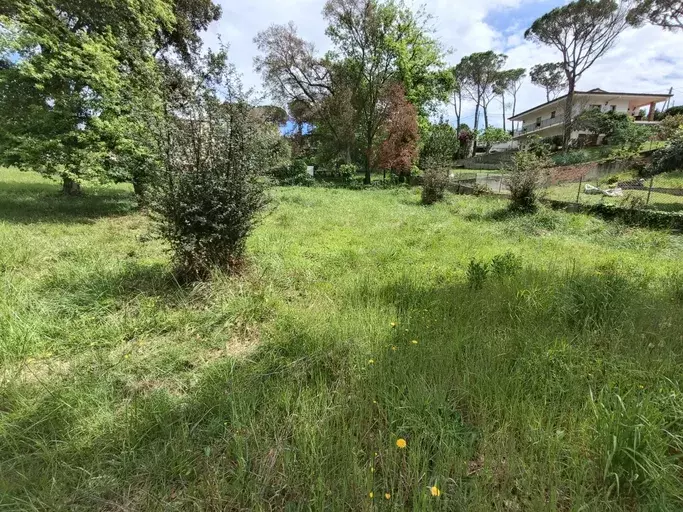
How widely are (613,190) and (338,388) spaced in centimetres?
1493

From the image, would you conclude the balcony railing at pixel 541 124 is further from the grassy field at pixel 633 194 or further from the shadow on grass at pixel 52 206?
the shadow on grass at pixel 52 206

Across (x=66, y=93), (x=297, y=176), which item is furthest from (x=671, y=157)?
(x=297, y=176)

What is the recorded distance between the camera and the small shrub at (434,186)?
41.0 ft

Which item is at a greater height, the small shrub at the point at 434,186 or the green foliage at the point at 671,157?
the green foliage at the point at 671,157

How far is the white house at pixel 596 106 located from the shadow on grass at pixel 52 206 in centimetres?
3359

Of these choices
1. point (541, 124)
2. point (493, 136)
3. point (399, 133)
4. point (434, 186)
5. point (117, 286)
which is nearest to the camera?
point (117, 286)

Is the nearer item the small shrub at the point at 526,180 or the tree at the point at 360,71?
the small shrub at the point at 526,180

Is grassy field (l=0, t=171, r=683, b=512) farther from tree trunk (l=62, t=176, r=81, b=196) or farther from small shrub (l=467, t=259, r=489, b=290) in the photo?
tree trunk (l=62, t=176, r=81, b=196)

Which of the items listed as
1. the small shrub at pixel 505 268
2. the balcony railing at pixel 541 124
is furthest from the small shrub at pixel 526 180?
the balcony railing at pixel 541 124

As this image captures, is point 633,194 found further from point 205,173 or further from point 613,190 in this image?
point 205,173

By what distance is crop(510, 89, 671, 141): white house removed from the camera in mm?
27844

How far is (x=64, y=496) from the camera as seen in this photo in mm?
1459

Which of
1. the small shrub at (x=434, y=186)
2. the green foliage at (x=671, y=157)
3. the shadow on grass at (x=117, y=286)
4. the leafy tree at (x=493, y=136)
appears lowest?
the shadow on grass at (x=117, y=286)

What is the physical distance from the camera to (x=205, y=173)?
3.89m
